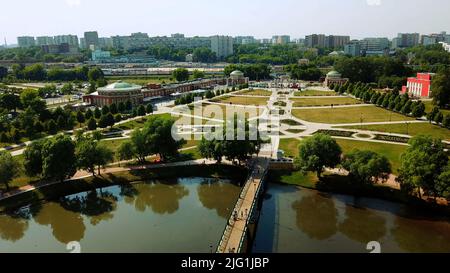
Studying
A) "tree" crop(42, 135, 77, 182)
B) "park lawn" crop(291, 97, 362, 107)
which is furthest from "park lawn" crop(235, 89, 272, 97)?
"tree" crop(42, 135, 77, 182)

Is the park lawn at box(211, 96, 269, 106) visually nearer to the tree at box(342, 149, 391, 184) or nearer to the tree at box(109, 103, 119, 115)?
the tree at box(109, 103, 119, 115)

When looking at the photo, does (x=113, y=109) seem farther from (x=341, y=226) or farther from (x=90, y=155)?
(x=341, y=226)

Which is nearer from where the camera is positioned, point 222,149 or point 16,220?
point 16,220

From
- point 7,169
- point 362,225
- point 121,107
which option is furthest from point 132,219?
point 121,107

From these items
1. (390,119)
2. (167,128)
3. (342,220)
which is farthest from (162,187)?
(390,119)

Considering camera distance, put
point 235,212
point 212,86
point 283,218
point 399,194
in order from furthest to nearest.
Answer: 1. point 212,86
2. point 399,194
3. point 283,218
4. point 235,212
